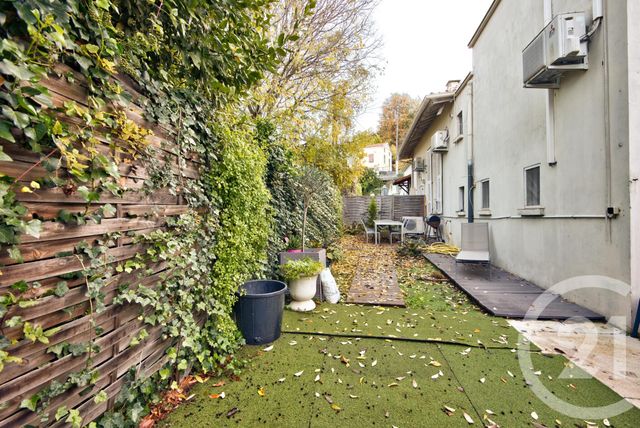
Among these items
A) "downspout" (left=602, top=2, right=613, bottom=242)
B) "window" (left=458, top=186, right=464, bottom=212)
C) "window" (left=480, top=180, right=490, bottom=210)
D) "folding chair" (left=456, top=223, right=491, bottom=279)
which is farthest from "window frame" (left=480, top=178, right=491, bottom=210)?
"downspout" (left=602, top=2, right=613, bottom=242)

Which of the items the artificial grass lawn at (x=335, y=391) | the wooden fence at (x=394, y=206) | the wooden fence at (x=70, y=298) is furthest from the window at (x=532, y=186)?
the wooden fence at (x=394, y=206)

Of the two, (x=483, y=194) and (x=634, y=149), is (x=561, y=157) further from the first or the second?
(x=483, y=194)

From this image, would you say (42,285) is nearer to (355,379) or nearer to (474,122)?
(355,379)

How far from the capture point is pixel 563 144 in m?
4.15

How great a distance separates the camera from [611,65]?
325 centimetres

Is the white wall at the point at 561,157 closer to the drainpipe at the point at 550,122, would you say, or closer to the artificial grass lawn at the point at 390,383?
the drainpipe at the point at 550,122

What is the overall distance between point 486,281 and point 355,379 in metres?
3.93

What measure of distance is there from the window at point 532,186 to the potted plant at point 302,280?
4015 millimetres

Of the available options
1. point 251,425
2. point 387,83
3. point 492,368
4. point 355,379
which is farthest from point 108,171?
point 387,83

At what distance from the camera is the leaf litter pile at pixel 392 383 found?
6.66 feet

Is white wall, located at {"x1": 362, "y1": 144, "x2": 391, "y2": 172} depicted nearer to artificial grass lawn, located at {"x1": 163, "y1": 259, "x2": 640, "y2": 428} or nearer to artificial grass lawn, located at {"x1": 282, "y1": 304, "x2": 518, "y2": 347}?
artificial grass lawn, located at {"x1": 282, "y1": 304, "x2": 518, "y2": 347}

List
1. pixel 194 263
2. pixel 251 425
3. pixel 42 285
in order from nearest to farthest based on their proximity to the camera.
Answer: pixel 42 285, pixel 251 425, pixel 194 263

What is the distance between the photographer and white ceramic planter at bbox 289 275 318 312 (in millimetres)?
4031

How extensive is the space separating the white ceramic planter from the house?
3.59 metres
